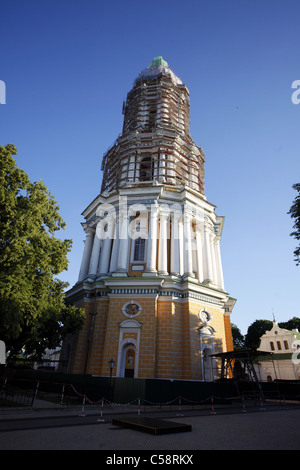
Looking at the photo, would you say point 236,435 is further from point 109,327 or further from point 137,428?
point 109,327

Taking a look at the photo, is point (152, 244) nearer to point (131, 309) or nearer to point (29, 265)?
point (131, 309)

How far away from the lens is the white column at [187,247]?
2742 cm

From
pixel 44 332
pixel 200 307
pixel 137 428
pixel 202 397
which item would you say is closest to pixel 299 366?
pixel 200 307

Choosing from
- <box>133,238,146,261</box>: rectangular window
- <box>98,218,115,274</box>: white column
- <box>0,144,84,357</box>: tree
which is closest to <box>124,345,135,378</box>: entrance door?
<box>0,144,84,357</box>: tree

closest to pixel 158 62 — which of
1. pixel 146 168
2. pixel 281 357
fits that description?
pixel 146 168

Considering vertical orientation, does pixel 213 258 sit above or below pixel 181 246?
above

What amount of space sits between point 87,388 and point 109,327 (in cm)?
628

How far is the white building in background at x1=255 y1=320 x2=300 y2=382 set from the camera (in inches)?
1837

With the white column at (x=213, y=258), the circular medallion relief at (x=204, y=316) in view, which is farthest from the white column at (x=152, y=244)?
the white column at (x=213, y=258)

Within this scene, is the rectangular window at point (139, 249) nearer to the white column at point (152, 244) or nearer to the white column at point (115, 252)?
the white column at point (152, 244)

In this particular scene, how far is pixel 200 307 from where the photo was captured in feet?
85.1

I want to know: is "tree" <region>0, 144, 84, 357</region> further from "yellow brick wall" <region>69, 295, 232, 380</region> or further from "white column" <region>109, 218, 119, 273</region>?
"white column" <region>109, 218, 119, 273</region>

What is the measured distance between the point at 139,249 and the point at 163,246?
8.29 ft

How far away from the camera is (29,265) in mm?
17391
